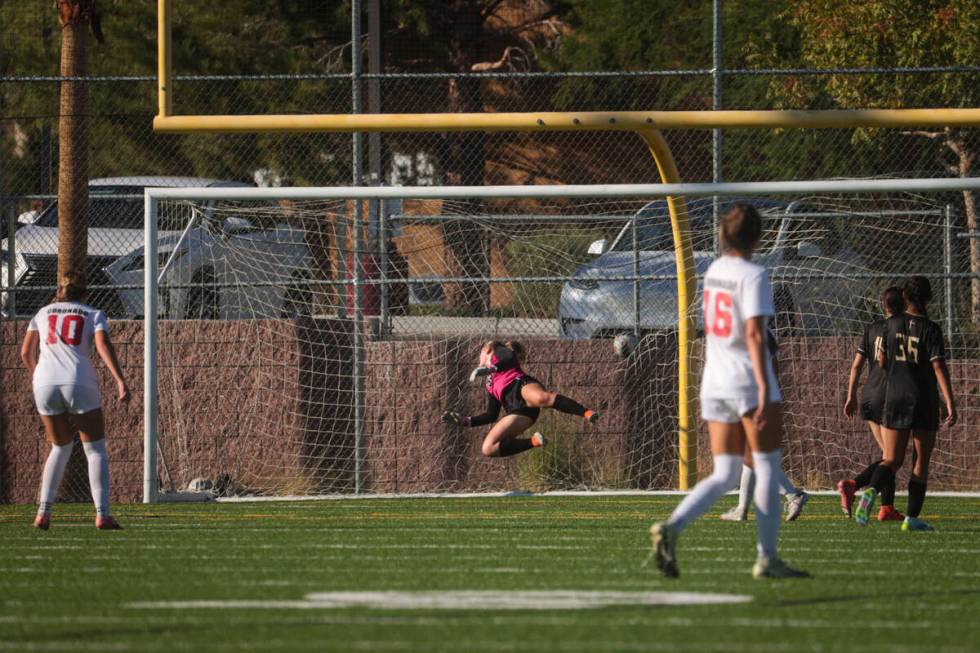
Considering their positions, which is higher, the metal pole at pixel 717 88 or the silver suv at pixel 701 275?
the metal pole at pixel 717 88

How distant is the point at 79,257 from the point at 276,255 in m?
1.97

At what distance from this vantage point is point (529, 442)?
14.3 m

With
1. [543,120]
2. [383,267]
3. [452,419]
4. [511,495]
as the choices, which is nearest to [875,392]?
[543,120]

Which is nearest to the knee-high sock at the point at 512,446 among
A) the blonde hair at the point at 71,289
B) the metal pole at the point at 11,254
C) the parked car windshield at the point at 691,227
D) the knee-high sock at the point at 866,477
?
the parked car windshield at the point at 691,227

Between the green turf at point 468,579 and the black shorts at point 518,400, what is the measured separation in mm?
1312

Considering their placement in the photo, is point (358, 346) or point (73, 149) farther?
point (73, 149)

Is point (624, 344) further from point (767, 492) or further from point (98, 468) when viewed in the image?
point (767, 492)

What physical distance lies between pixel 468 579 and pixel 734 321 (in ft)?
6.43

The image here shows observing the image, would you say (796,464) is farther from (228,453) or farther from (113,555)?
(113,555)

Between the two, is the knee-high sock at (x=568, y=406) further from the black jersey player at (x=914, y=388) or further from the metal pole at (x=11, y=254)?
the metal pole at (x=11, y=254)

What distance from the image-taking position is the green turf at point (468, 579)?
21.1 feet

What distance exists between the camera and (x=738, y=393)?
7906 millimetres

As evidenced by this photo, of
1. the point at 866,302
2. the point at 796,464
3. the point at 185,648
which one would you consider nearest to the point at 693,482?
the point at 796,464

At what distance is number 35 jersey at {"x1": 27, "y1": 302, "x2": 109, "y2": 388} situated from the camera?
1112 cm
